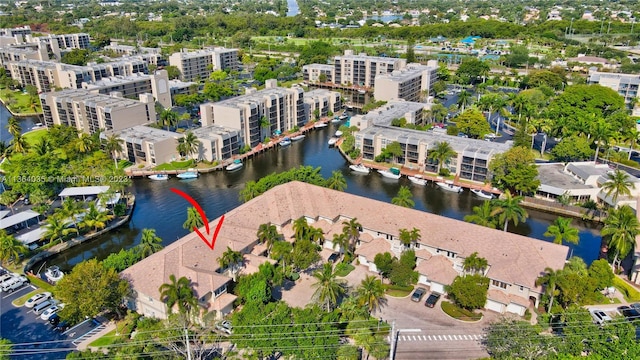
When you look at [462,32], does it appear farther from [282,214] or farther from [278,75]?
[282,214]

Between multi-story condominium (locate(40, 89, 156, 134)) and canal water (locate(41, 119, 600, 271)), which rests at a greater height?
multi-story condominium (locate(40, 89, 156, 134))

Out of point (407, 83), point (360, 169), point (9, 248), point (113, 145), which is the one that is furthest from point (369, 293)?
point (407, 83)

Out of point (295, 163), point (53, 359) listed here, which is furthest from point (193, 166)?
point (53, 359)

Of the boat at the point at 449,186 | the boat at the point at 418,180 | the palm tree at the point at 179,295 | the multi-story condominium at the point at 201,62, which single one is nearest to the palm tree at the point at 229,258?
the palm tree at the point at 179,295

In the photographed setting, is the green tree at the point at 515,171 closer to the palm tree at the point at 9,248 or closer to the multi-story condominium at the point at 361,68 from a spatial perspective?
the palm tree at the point at 9,248

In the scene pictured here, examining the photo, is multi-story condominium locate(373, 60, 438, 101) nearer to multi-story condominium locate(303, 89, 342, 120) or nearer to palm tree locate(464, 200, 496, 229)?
multi-story condominium locate(303, 89, 342, 120)

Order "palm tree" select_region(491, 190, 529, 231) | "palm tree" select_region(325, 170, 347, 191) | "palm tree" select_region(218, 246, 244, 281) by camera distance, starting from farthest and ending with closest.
→ "palm tree" select_region(325, 170, 347, 191) → "palm tree" select_region(491, 190, 529, 231) → "palm tree" select_region(218, 246, 244, 281)

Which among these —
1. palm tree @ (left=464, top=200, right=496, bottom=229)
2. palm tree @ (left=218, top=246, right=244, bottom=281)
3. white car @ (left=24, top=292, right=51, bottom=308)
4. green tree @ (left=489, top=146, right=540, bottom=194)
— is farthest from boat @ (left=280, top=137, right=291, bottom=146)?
white car @ (left=24, top=292, right=51, bottom=308)
